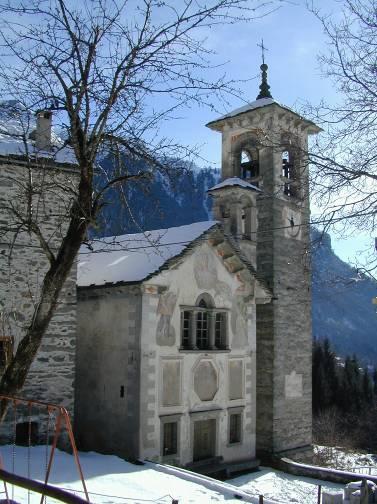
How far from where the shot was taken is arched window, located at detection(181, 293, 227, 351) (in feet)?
56.4

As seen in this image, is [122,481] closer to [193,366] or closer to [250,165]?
[193,366]

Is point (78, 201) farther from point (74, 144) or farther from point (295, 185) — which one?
point (295, 185)

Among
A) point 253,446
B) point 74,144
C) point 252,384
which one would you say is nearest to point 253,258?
point 252,384

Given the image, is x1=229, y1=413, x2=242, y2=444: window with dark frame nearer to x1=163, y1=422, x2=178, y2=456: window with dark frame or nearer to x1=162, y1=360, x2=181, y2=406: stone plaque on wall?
x1=163, y1=422, x2=178, y2=456: window with dark frame

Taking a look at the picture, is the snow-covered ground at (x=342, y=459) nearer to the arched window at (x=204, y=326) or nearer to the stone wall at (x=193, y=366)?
the stone wall at (x=193, y=366)

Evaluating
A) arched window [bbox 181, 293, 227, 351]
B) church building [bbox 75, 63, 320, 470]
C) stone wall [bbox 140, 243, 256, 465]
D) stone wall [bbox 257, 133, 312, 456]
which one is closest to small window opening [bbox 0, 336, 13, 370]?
church building [bbox 75, 63, 320, 470]

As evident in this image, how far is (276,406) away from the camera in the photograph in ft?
72.3

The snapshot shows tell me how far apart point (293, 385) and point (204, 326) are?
7225 millimetres

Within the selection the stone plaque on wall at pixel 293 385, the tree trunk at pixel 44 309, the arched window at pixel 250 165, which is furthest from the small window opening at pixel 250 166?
the tree trunk at pixel 44 309

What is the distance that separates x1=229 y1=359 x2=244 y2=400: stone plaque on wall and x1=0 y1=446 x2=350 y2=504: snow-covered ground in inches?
204

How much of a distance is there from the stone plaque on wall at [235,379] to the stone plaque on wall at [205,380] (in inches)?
33.2

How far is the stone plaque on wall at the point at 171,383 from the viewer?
16.0m

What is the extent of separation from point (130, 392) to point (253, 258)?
29.8 ft

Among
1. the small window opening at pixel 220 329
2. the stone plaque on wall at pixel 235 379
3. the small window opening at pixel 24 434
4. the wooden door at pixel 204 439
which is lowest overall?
the wooden door at pixel 204 439
